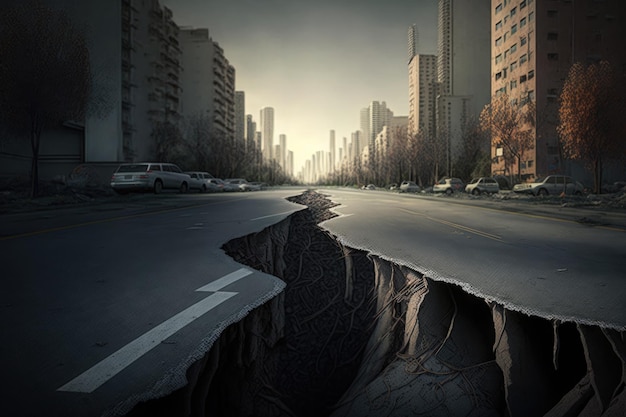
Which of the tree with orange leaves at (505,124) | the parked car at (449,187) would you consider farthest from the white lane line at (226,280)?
the tree with orange leaves at (505,124)

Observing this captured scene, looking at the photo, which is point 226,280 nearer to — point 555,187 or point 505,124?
point 555,187

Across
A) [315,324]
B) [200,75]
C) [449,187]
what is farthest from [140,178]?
[200,75]

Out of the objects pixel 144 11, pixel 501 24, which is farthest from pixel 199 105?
pixel 501 24

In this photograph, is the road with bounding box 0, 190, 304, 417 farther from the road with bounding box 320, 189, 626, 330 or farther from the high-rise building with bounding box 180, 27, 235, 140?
the high-rise building with bounding box 180, 27, 235, 140

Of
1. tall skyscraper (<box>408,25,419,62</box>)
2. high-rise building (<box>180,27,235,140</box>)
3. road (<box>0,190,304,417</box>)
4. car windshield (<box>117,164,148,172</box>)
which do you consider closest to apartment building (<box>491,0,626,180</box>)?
car windshield (<box>117,164,148,172</box>)

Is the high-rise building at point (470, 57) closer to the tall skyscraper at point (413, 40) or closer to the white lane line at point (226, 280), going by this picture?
the tall skyscraper at point (413, 40)
